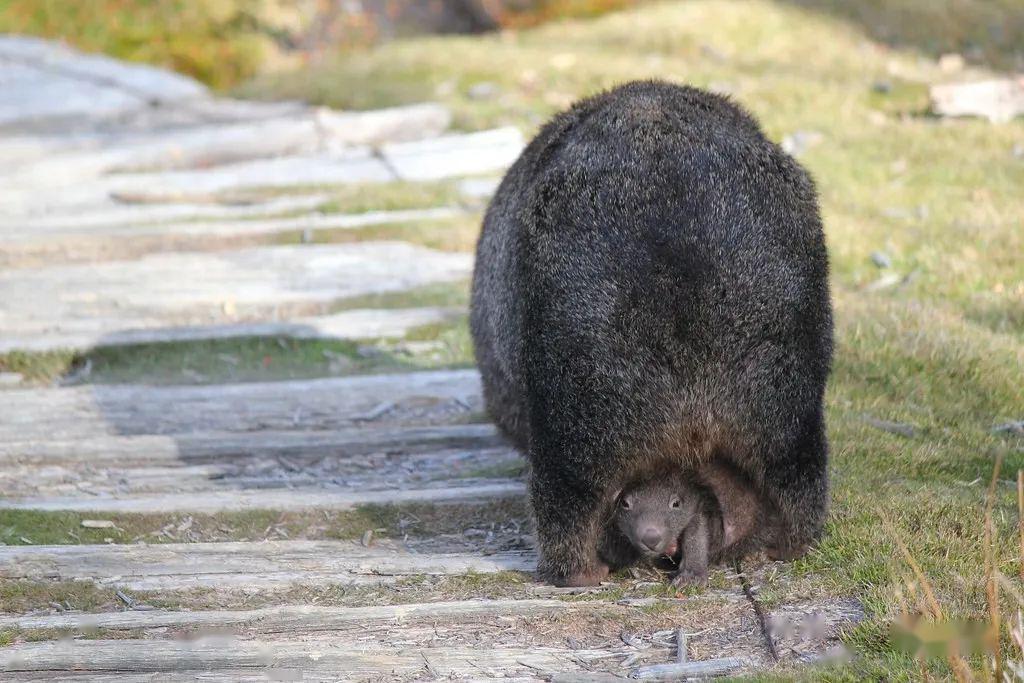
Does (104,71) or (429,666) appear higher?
(104,71)

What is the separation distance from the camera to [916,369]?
639 centimetres

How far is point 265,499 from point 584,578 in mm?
1600

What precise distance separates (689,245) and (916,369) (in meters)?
2.67

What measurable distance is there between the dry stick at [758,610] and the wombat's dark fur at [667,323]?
7.6 inches

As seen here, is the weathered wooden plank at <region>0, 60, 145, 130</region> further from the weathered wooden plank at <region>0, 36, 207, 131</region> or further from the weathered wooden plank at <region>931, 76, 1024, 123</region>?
the weathered wooden plank at <region>931, 76, 1024, 123</region>

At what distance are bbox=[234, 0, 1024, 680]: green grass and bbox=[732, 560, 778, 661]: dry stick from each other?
102 mm

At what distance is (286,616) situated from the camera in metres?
4.27

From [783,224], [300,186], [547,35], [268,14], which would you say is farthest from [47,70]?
[783,224]

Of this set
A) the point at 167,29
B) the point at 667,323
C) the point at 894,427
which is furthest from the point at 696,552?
the point at 167,29

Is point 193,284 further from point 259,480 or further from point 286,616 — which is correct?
point 286,616

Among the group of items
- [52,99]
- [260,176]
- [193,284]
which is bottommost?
[193,284]

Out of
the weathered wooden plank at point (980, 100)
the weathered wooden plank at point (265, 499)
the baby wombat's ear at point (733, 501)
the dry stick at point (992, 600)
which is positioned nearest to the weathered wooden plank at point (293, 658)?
the baby wombat's ear at point (733, 501)

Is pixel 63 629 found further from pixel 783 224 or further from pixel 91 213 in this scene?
pixel 91 213

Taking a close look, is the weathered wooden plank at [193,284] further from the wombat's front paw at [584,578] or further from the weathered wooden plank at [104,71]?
the weathered wooden plank at [104,71]
